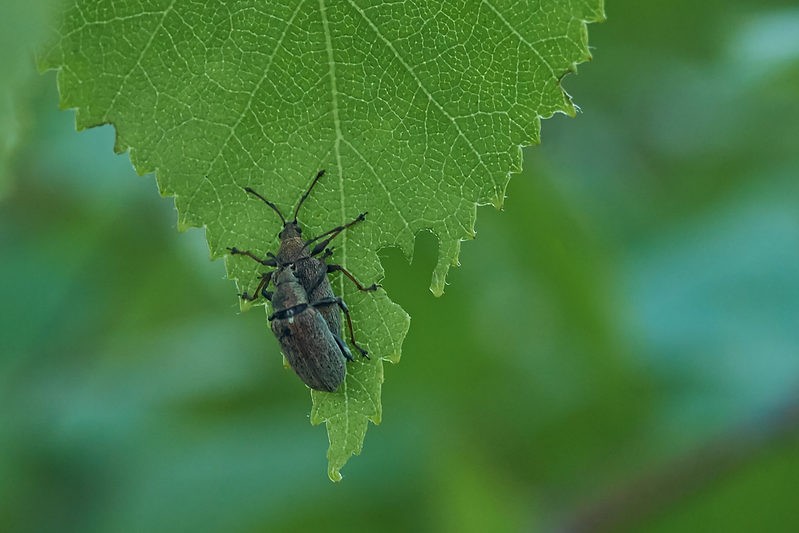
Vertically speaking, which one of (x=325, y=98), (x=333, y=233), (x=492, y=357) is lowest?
(x=492, y=357)

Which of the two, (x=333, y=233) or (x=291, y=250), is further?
(x=291, y=250)

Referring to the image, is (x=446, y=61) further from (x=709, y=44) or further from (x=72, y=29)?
(x=709, y=44)

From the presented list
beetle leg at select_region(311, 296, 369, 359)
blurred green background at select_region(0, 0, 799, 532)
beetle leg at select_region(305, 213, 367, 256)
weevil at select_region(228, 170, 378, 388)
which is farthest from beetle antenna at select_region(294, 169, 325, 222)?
blurred green background at select_region(0, 0, 799, 532)

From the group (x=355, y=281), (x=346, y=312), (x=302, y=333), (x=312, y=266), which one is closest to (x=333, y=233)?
(x=355, y=281)

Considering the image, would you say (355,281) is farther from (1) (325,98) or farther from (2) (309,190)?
(1) (325,98)

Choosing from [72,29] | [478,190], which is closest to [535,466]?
[478,190]

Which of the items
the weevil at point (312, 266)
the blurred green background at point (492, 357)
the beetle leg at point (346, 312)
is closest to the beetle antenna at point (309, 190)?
the weevil at point (312, 266)

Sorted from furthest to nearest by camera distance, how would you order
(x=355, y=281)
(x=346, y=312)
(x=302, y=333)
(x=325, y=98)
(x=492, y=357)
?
(x=492, y=357) < (x=302, y=333) < (x=346, y=312) < (x=355, y=281) < (x=325, y=98)

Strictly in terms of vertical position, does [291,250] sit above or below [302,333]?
above
